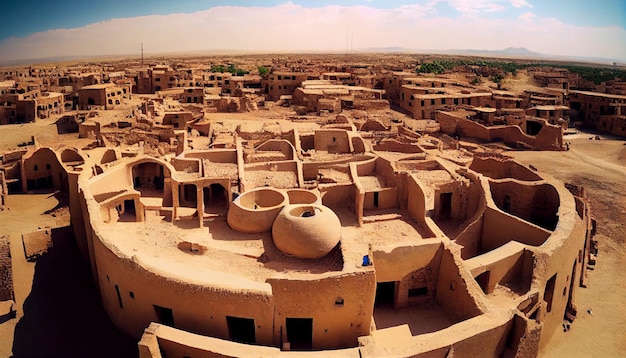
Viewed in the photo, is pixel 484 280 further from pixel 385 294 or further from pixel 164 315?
pixel 164 315

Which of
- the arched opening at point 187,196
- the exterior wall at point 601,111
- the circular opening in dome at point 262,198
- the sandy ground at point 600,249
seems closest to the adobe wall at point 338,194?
the circular opening in dome at point 262,198

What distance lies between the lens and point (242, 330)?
44.7 ft

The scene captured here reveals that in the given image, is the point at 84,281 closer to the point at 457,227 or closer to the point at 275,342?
the point at 275,342

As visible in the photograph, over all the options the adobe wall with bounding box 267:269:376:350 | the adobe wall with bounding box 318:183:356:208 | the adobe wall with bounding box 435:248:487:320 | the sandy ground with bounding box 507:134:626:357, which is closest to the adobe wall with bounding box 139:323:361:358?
the adobe wall with bounding box 267:269:376:350

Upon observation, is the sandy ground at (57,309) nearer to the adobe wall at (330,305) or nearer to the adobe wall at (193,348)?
the adobe wall at (193,348)

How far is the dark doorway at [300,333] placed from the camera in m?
13.7

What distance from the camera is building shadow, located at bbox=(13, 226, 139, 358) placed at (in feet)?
47.4

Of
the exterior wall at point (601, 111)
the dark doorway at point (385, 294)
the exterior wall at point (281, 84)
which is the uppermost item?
the exterior wall at point (281, 84)

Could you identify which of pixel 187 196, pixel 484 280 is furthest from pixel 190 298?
pixel 187 196

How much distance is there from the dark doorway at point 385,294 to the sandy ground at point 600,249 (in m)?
5.17

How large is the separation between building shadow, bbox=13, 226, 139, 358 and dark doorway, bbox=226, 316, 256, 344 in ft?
10.6

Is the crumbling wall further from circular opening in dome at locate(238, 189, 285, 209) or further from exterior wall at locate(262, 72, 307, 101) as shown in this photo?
exterior wall at locate(262, 72, 307, 101)

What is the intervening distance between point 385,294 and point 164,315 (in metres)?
7.73

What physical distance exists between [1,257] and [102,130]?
16.1 meters
